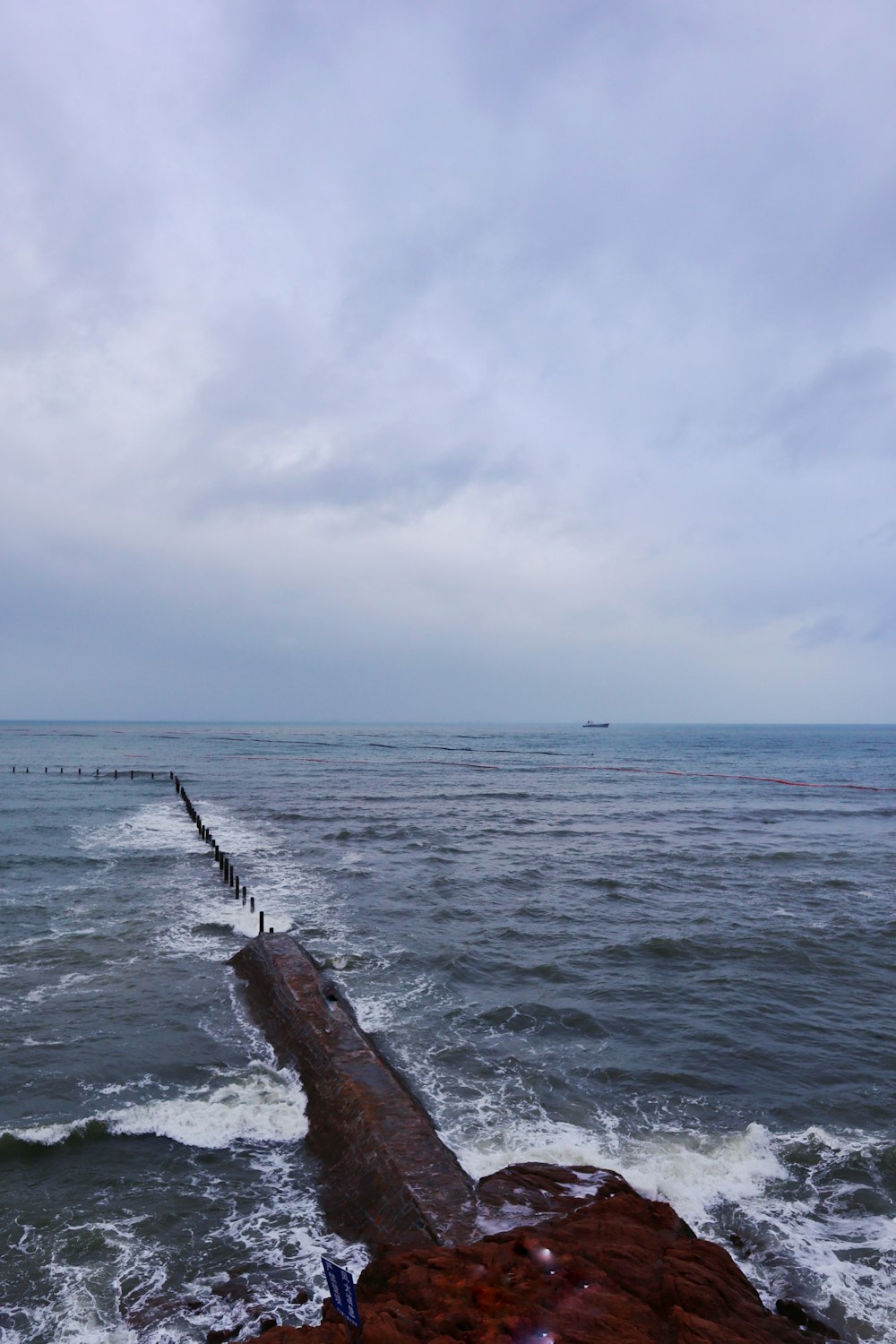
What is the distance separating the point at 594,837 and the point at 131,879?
22.1 m

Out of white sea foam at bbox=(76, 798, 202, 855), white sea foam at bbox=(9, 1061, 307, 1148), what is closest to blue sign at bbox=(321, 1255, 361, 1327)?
white sea foam at bbox=(9, 1061, 307, 1148)

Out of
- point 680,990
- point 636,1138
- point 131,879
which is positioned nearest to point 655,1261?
point 636,1138

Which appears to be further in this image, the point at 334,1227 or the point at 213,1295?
the point at 334,1227

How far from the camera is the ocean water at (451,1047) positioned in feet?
29.2

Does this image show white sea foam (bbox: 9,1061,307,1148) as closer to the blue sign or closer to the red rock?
the red rock

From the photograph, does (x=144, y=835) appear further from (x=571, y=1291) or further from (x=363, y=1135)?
(x=571, y=1291)

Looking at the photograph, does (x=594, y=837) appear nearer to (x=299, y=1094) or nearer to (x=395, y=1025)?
(x=395, y=1025)

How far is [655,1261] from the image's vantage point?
7.52 m

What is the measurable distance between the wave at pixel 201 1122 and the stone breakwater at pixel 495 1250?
0.51 meters

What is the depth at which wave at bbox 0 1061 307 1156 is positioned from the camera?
11273 millimetres

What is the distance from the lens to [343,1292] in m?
6.49

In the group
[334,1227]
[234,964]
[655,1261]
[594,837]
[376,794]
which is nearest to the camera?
[655,1261]

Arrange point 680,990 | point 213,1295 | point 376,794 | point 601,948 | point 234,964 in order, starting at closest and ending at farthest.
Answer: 1. point 213,1295
2. point 680,990
3. point 234,964
4. point 601,948
5. point 376,794

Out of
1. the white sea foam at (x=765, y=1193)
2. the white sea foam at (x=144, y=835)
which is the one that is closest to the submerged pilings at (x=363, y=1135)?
the white sea foam at (x=765, y=1193)
